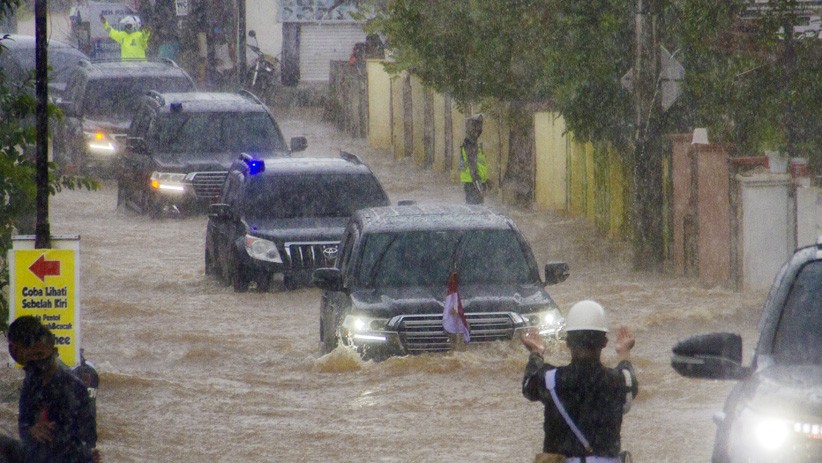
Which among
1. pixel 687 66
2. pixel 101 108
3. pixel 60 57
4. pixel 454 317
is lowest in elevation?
pixel 454 317

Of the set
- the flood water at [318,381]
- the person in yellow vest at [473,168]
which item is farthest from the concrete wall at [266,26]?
the flood water at [318,381]

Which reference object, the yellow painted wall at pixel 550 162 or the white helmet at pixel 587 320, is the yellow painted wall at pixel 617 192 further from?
the white helmet at pixel 587 320

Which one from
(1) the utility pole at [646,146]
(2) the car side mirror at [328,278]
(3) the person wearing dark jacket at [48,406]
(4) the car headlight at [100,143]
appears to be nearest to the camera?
(3) the person wearing dark jacket at [48,406]

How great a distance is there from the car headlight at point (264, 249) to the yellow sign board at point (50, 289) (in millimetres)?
8171

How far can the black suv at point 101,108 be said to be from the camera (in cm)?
2975

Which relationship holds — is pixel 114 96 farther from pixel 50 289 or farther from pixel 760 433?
pixel 760 433

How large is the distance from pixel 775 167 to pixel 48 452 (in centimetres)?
1218

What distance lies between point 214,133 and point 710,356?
803 inches

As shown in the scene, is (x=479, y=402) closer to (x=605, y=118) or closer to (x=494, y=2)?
(x=605, y=118)

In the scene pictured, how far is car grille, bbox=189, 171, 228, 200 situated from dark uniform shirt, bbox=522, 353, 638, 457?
62.7ft

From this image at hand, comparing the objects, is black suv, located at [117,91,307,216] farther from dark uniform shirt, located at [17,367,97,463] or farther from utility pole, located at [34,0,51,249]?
dark uniform shirt, located at [17,367,97,463]

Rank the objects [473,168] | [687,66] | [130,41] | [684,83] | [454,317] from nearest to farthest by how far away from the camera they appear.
A: 1. [454,317]
2. [684,83]
3. [687,66]
4. [473,168]
5. [130,41]

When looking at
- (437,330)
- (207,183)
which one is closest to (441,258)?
(437,330)

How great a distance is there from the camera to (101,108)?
30.5 m
